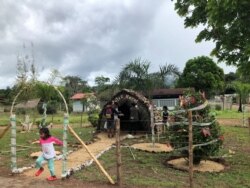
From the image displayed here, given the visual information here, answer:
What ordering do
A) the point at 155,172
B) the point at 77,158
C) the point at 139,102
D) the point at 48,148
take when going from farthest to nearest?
the point at 139,102 → the point at 77,158 → the point at 155,172 → the point at 48,148

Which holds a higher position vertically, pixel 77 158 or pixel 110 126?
pixel 110 126

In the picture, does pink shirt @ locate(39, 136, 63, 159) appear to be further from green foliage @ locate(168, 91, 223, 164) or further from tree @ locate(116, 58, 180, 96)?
tree @ locate(116, 58, 180, 96)

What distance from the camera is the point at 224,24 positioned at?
10969 mm

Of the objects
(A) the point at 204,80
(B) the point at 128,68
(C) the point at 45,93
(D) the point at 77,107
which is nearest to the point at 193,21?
(B) the point at 128,68

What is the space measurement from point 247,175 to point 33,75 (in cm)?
1857

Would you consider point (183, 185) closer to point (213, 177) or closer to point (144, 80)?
point (213, 177)

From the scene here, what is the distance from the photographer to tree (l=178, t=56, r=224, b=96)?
174ft

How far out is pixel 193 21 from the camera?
13531 mm

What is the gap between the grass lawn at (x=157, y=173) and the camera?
31.3ft

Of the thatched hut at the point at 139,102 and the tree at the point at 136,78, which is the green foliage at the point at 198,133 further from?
the tree at the point at 136,78

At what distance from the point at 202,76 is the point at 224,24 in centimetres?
4278

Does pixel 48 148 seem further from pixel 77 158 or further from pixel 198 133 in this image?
pixel 198 133

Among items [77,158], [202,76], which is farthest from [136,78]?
[202,76]

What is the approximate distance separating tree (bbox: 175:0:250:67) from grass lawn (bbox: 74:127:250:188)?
3.30 metres
